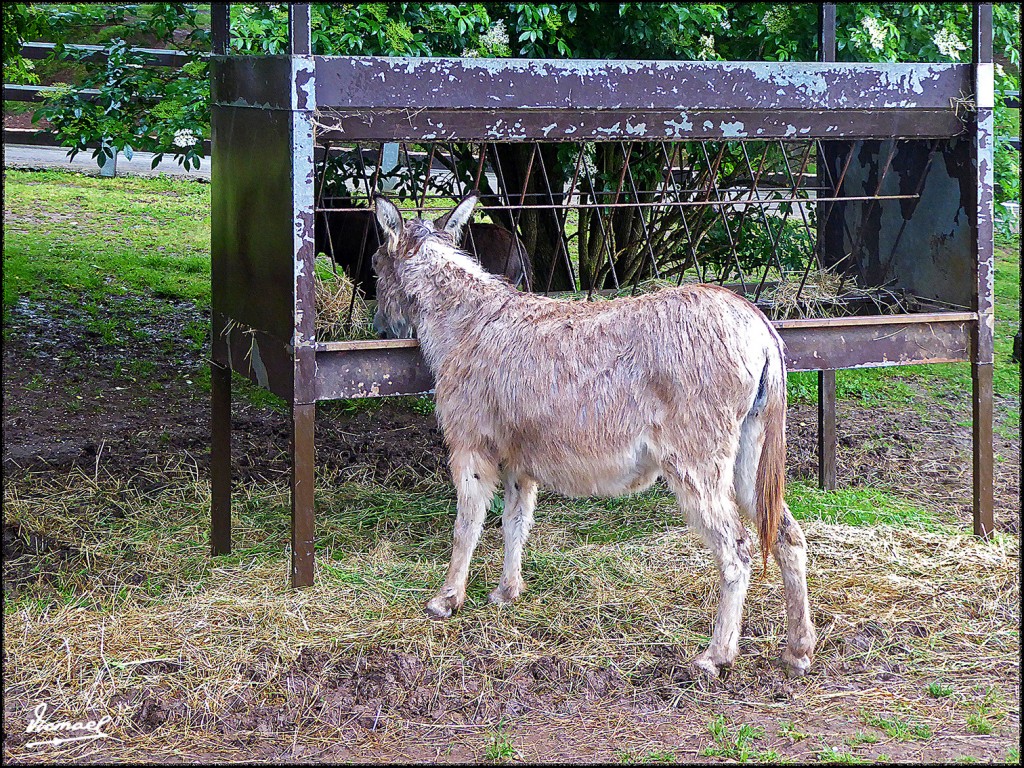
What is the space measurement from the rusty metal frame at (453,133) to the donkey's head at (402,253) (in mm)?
199

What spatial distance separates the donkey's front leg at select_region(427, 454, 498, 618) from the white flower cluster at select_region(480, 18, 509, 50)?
2.97 metres

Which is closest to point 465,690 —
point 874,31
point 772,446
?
point 772,446

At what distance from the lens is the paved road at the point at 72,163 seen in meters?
14.9

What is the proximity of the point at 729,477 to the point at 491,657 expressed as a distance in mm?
1212

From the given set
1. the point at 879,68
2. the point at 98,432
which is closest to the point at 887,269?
the point at 879,68

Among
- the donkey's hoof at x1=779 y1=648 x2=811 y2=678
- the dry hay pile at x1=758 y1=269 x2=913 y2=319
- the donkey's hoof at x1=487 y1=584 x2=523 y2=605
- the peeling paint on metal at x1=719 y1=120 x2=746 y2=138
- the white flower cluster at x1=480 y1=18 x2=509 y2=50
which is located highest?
the white flower cluster at x1=480 y1=18 x2=509 y2=50

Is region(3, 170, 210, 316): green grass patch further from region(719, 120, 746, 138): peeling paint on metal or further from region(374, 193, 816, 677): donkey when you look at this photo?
region(719, 120, 746, 138): peeling paint on metal

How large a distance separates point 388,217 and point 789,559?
2308 mm

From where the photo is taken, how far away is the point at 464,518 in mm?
4910

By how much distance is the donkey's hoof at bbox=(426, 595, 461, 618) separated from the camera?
4875 millimetres

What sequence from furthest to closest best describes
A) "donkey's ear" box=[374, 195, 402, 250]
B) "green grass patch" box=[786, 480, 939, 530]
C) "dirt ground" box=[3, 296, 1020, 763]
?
"green grass patch" box=[786, 480, 939, 530] → "donkey's ear" box=[374, 195, 402, 250] → "dirt ground" box=[3, 296, 1020, 763]

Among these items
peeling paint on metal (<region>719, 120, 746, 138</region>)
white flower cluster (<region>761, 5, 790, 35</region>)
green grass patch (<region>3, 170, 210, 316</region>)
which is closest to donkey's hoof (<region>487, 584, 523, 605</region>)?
peeling paint on metal (<region>719, 120, 746, 138</region>)

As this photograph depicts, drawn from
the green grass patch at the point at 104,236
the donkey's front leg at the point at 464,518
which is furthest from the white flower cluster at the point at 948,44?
the green grass patch at the point at 104,236

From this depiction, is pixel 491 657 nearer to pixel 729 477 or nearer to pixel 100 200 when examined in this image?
pixel 729 477
